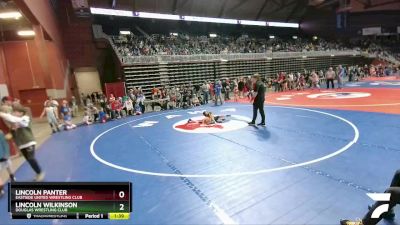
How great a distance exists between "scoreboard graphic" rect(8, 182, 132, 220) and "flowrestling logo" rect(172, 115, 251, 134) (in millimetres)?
6071

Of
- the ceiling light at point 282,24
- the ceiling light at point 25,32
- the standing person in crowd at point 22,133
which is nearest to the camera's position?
the standing person in crowd at point 22,133

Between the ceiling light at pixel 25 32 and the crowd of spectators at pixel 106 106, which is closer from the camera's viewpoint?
the crowd of spectators at pixel 106 106

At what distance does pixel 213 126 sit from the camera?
384 inches

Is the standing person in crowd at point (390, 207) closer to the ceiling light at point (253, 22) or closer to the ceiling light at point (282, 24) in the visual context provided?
the ceiling light at point (253, 22)

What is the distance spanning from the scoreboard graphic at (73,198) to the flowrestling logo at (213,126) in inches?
239

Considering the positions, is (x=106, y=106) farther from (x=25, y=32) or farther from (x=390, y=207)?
(x=390, y=207)

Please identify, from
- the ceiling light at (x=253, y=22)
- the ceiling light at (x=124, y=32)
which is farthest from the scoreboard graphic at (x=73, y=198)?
the ceiling light at (x=253, y=22)

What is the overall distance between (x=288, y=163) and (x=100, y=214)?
152 inches

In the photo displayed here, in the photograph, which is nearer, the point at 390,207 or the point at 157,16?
the point at 390,207

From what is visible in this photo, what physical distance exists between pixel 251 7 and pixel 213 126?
98.6 ft

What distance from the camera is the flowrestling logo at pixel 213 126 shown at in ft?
30.0

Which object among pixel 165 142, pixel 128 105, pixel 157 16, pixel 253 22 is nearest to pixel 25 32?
pixel 128 105

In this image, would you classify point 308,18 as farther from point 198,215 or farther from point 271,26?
point 198,215

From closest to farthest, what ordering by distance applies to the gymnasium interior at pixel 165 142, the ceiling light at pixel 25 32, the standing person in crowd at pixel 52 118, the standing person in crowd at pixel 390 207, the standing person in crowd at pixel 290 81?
the standing person in crowd at pixel 390 207, the gymnasium interior at pixel 165 142, the standing person in crowd at pixel 52 118, the ceiling light at pixel 25 32, the standing person in crowd at pixel 290 81
